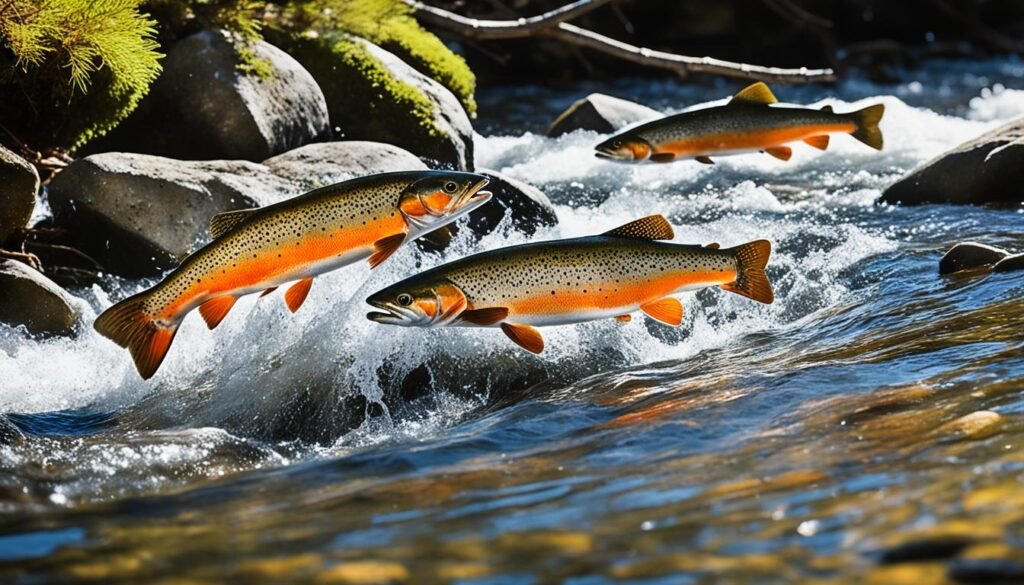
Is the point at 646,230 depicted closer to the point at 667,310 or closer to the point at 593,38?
the point at 667,310

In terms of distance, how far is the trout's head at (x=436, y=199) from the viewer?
4.64 metres

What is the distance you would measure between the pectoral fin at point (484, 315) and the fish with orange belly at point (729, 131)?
164 centimetres

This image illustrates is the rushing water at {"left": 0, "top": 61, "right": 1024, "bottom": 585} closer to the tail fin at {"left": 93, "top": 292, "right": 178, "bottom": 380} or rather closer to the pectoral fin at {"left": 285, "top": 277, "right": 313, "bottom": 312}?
the tail fin at {"left": 93, "top": 292, "right": 178, "bottom": 380}

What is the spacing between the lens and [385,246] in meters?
4.71

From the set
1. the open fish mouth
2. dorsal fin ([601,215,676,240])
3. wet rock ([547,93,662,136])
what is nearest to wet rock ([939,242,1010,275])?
dorsal fin ([601,215,676,240])

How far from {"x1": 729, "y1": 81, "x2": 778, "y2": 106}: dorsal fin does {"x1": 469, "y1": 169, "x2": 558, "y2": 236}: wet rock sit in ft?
7.10

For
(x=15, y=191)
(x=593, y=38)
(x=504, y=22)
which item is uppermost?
(x=504, y=22)

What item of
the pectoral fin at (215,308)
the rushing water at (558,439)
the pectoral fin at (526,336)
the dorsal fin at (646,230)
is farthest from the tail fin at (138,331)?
the dorsal fin at (646,230)

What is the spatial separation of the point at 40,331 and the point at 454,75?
5.83 meters

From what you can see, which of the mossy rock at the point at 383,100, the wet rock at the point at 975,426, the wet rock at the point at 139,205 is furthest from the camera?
the mossy rock at the point at 383,100

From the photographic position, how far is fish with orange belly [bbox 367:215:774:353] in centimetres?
459

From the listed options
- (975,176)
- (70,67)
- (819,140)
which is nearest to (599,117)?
(975,176)

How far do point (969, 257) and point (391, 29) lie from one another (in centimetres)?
633

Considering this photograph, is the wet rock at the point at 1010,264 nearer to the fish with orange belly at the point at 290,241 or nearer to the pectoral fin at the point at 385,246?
the fish with orange belly at the point at 290,241
